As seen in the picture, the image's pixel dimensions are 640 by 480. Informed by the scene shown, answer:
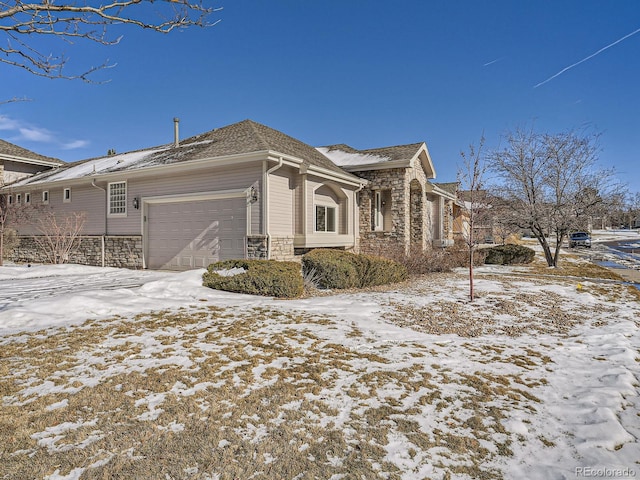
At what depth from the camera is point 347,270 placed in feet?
30.4

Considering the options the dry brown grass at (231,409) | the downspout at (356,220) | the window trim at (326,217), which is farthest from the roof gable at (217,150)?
the dry brown grass at (231,409)

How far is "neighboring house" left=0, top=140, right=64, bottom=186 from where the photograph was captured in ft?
60.4

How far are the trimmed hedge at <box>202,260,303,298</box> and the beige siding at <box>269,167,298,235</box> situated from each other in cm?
297

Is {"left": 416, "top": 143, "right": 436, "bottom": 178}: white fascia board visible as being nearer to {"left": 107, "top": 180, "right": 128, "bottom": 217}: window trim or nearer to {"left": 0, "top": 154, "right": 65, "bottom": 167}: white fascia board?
{"left": 107, "top": 180, "right": 128, "bottom": 217}: window trim

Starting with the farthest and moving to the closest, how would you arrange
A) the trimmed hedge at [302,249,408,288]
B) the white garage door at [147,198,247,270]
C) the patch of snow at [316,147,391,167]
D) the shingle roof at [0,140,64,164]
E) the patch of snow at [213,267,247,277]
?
1. the shingle roof at [0,140,64,164]
2. the patch of snow at [316,147,391,167]
3. the white garage door at [147,198,247,270]
4. the trimmed hedge at [302,249,408,288]
5. the patch of snow at [213,267,247,277]

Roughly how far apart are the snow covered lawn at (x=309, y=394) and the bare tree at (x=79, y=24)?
3472 millimetres

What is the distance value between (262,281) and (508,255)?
13.9 meters

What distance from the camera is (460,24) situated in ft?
40.3

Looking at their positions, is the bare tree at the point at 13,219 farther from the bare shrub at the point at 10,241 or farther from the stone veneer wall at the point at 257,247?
the stone veneer wall at the point at 257,247

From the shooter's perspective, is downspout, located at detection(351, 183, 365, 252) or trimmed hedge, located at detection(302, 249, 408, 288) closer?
trimmed hedge, located at detection(302, 249, 408, 288)

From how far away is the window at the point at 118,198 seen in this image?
1389cm

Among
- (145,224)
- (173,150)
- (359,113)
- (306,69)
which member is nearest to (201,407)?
(145,224)

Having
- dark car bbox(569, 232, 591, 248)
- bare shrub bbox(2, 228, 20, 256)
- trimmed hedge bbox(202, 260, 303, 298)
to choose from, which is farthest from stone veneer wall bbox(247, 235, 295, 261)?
dark car bbox(569, 232, 591, 248)

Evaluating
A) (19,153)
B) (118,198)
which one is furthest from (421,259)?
(19,153)
